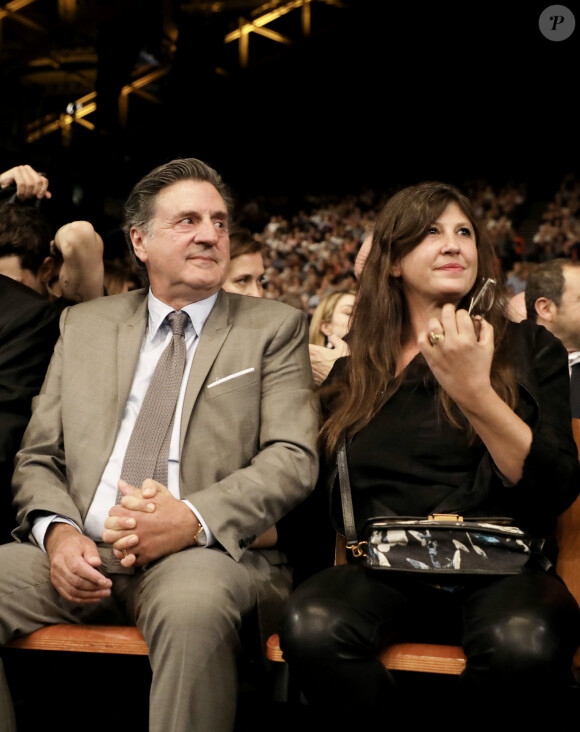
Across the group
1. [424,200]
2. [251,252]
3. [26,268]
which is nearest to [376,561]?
[424,200]

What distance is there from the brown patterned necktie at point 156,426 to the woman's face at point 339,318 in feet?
6.61

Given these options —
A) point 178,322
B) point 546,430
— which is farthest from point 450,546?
point 178,322

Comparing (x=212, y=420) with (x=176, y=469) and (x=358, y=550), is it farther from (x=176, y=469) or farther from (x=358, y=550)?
(x=358, y=550)

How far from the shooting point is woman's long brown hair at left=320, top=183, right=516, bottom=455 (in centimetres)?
212

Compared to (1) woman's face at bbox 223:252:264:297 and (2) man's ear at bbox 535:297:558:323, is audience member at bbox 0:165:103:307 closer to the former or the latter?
(1) woman's face at bbox 223:252:264:297

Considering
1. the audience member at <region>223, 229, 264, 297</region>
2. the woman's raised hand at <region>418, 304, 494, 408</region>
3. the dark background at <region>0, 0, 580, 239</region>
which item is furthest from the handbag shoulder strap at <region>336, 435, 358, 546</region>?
the dark background at <region>0, 0, 580, 239</region>

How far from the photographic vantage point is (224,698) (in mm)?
1769

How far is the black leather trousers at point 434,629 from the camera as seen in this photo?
5.33 ft

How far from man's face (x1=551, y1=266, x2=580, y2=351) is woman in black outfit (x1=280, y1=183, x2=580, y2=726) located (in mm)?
1455

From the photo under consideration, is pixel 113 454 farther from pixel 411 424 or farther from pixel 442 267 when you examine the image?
pixel 442 267

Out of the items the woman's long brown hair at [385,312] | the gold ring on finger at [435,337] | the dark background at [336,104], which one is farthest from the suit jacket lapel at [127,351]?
the dark background at [336,104]

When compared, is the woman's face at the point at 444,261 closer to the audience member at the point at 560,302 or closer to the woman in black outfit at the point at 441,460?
the woman in black outfit at the point at 441,460

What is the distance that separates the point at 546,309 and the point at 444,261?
161 cm

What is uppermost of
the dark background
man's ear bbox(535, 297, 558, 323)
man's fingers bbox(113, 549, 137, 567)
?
the dark background
